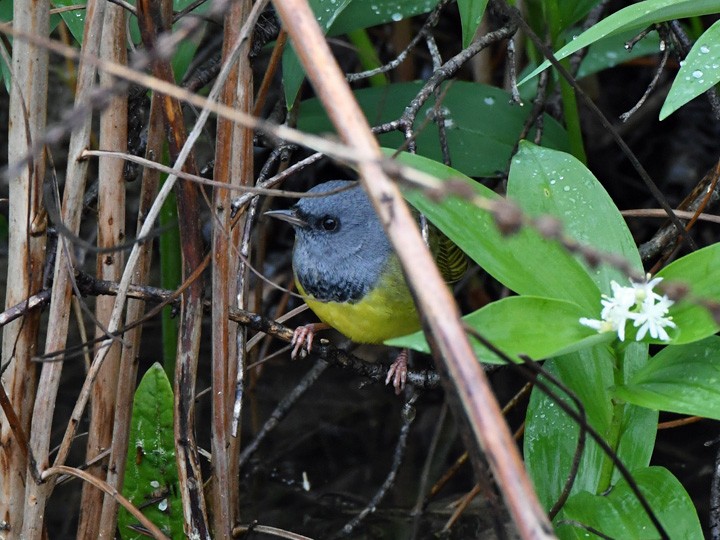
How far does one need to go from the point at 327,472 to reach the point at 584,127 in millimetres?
1862

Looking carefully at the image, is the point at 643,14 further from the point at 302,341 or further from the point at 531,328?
→ the point at 302,341

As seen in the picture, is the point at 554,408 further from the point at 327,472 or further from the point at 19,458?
the point at 327,472

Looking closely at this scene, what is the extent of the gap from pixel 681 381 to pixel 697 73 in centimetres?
60

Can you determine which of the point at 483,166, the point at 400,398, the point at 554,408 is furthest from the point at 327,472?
the point at 554,408

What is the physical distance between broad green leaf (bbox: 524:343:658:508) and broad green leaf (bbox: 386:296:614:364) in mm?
228

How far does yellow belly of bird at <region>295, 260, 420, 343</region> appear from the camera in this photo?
100 inches

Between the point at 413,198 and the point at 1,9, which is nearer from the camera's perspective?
the point at 413,198

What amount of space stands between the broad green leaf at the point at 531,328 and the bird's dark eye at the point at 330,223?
4.34 ft

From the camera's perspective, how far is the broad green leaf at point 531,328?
1428mm

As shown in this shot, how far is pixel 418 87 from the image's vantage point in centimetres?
300

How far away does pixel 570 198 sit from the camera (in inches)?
73.7

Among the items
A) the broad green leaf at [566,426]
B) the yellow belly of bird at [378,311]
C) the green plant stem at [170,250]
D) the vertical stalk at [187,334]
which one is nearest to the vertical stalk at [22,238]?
the vertical stalk at [187,334]

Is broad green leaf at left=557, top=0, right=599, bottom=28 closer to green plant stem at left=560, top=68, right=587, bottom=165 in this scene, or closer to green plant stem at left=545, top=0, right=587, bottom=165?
green plant stem at left=545, top=0, right=587, bottom=165

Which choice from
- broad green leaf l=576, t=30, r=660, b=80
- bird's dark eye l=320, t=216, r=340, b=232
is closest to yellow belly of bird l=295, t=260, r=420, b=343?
bird's dark eye l=320, t=216, r=340, b=232
